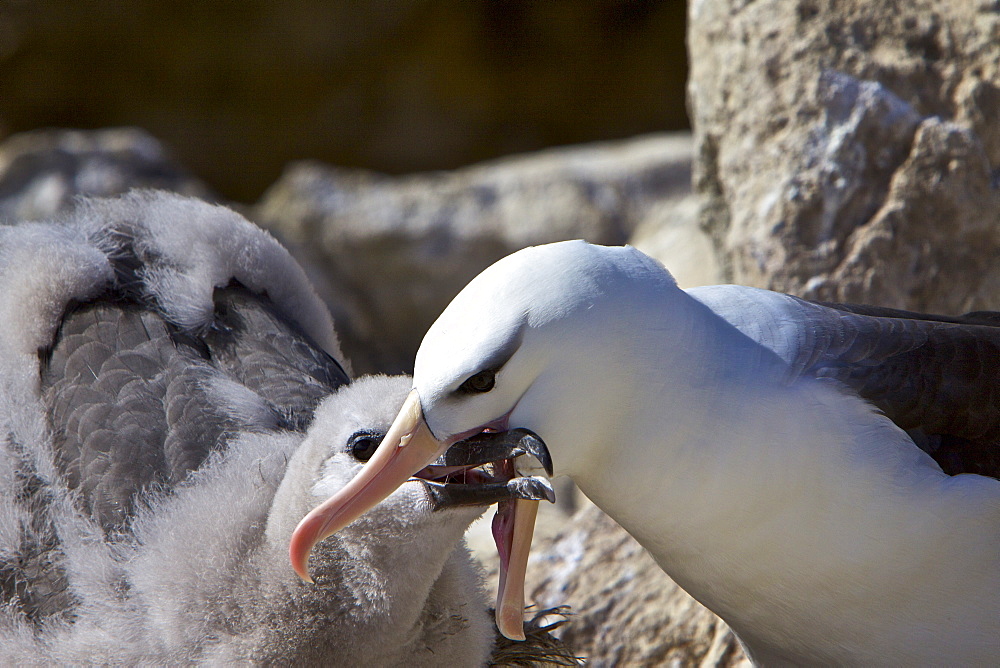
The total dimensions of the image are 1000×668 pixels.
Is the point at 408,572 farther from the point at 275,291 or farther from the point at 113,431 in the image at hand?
the point at 275,291

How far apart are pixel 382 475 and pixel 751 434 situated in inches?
26.8

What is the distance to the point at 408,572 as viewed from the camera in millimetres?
2025

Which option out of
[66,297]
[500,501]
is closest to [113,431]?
[66,297]

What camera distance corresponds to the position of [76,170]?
5.77m

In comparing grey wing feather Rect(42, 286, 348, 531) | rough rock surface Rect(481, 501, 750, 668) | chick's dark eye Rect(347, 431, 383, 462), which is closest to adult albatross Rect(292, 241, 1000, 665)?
chick's dark eye Rect(347, 431, 383, 462)

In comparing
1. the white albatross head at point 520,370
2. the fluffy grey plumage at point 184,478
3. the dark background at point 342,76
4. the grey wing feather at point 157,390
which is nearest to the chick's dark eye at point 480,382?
the white albatross head at point 520,370

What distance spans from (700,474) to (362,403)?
68 cm

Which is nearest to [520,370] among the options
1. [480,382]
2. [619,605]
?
[480,382]

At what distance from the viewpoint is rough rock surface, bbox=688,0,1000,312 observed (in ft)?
10.9

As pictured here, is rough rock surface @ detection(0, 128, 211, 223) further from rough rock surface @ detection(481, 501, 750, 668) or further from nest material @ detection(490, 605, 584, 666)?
nest material @ detection(490, 605, 584, 666)

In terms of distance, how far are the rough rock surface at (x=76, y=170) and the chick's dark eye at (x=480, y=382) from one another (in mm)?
4089

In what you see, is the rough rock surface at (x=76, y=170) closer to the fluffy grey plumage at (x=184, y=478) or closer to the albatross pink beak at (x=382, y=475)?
the fluffy grey plumage at (x=184, y=478)

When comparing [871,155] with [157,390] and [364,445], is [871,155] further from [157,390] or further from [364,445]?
[157,390]

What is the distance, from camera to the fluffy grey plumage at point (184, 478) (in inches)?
80.8
